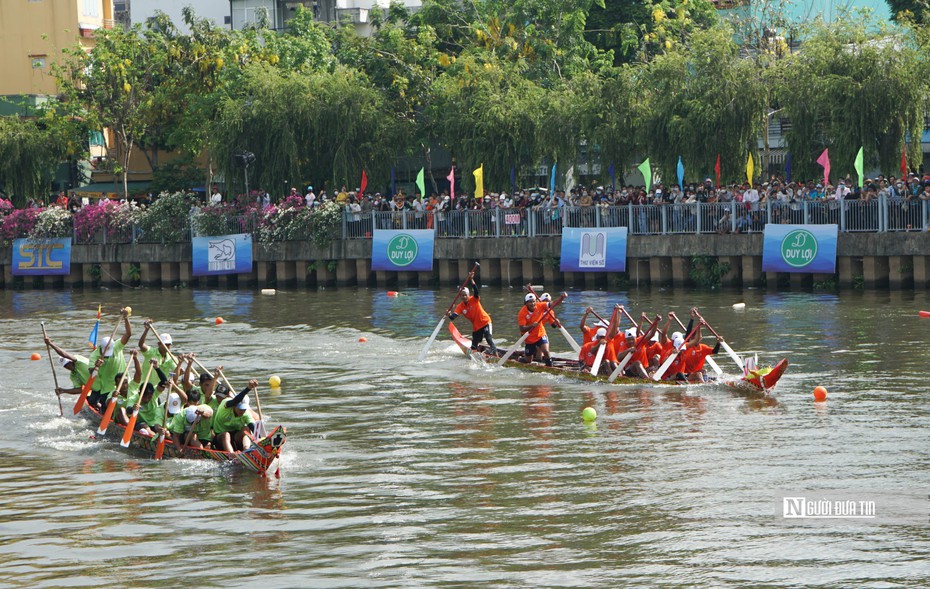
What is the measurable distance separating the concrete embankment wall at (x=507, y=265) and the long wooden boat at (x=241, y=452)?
23700mm

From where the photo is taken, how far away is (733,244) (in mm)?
39969

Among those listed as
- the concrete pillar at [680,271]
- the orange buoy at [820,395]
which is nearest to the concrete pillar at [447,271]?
the concrete pillar at [680,271]

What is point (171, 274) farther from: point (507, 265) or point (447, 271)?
point (507, 265)

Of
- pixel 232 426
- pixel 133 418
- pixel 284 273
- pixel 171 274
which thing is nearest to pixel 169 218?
pixel 171 274

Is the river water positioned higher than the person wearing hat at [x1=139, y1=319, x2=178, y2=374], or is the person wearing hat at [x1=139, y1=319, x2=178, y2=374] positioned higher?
the person wearing hat at [x1=139, y1=319, x2=178, y2=374]

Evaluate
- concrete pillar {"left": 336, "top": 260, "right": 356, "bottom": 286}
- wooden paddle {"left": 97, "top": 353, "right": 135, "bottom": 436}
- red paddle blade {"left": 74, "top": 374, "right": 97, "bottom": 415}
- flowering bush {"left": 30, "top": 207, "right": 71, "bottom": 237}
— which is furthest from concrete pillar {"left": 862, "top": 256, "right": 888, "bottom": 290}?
flowering bush {"left": 30, "top": 207, "right": 71, "bottom": 237}

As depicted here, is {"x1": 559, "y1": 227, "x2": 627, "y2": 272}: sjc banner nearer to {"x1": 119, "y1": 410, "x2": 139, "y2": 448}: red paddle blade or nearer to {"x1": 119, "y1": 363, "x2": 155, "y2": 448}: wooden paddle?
{"x1": 119, "y1": 363, "x2": 155, "y2": 448}: wooden paddle

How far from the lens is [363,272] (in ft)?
156

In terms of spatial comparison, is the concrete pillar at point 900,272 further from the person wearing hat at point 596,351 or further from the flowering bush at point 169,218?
the flowering bush at point 169,218

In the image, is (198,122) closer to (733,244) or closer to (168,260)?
(168,260)

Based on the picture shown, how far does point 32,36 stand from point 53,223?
1908 centimetres

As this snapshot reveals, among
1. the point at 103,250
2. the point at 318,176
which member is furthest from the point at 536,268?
the point at 103,250

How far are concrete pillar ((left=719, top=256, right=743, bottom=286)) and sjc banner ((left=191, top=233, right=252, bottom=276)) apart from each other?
58.7 feet

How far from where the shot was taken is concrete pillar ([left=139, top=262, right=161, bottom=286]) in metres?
51.4
